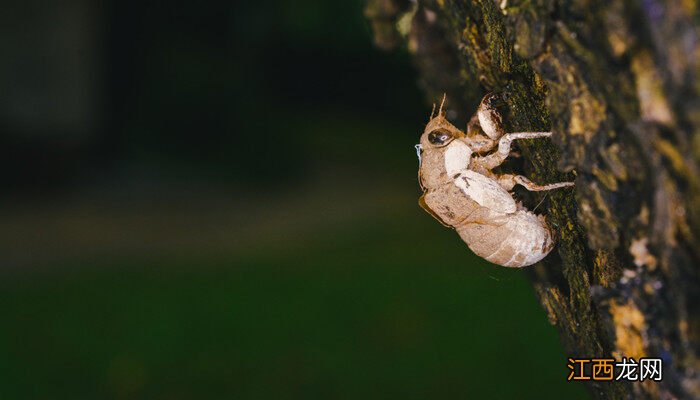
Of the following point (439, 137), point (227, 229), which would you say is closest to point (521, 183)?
point (439, 137)

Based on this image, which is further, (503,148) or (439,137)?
(439,137)

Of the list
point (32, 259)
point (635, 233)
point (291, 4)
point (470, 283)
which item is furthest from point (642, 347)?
point (291, 4)

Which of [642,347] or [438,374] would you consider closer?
[642,347]

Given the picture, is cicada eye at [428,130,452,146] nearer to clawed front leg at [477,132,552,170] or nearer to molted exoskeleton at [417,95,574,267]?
molted exoskeleton at [417,95,574,267]

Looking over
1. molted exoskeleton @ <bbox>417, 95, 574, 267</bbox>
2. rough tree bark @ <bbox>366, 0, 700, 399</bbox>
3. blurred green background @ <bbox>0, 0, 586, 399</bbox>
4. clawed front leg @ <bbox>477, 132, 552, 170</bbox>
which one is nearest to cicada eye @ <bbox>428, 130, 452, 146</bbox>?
molted exoskeleton @ <bbox>417, 95, 574, 267</bbox>

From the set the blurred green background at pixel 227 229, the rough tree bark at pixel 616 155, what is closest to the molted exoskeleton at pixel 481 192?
the rough tree bark at pixel 616 155

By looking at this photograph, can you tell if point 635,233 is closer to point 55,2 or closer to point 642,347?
point 642,347

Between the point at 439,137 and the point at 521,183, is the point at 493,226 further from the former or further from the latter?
the point at 439,137
